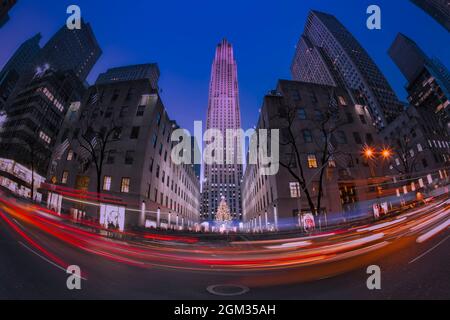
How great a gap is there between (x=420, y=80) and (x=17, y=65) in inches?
9082

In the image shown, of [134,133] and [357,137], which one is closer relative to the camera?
[134,133]

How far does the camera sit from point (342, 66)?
5138 inches

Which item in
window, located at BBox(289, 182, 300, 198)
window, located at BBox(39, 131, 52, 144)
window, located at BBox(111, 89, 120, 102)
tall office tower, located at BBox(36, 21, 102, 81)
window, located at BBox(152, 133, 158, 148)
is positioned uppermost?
tall office tower, located at BBox(36, 21, 102, 81)

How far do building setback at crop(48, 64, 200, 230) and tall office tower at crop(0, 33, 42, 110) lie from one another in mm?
81536

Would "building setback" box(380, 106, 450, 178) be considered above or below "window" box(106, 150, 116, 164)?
above

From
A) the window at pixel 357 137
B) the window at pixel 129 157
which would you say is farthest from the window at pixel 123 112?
the window at pixel 357 137

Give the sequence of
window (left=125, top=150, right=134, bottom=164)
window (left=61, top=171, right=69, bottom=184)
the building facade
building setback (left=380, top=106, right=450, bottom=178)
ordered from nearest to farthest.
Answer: window (left=125, top=150, right=134, bottom=164) → window (left=61, top=171, right=69, bottom=184) → the building facade → building setback (left=380, top=106, right=450, bottom=178)

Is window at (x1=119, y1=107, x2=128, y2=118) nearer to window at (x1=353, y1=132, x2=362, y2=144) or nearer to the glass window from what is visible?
the glass window

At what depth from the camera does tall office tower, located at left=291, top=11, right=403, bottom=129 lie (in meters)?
112

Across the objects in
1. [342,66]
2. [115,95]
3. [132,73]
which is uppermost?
[132,73]

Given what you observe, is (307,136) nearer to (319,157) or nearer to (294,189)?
(319,157)

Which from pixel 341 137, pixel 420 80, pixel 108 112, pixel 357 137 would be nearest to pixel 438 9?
pixel 420 80

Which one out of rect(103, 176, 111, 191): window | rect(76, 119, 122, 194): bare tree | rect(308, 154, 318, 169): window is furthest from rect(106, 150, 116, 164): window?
rect(308, 154, 318, 169): window

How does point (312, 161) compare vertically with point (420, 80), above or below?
below
